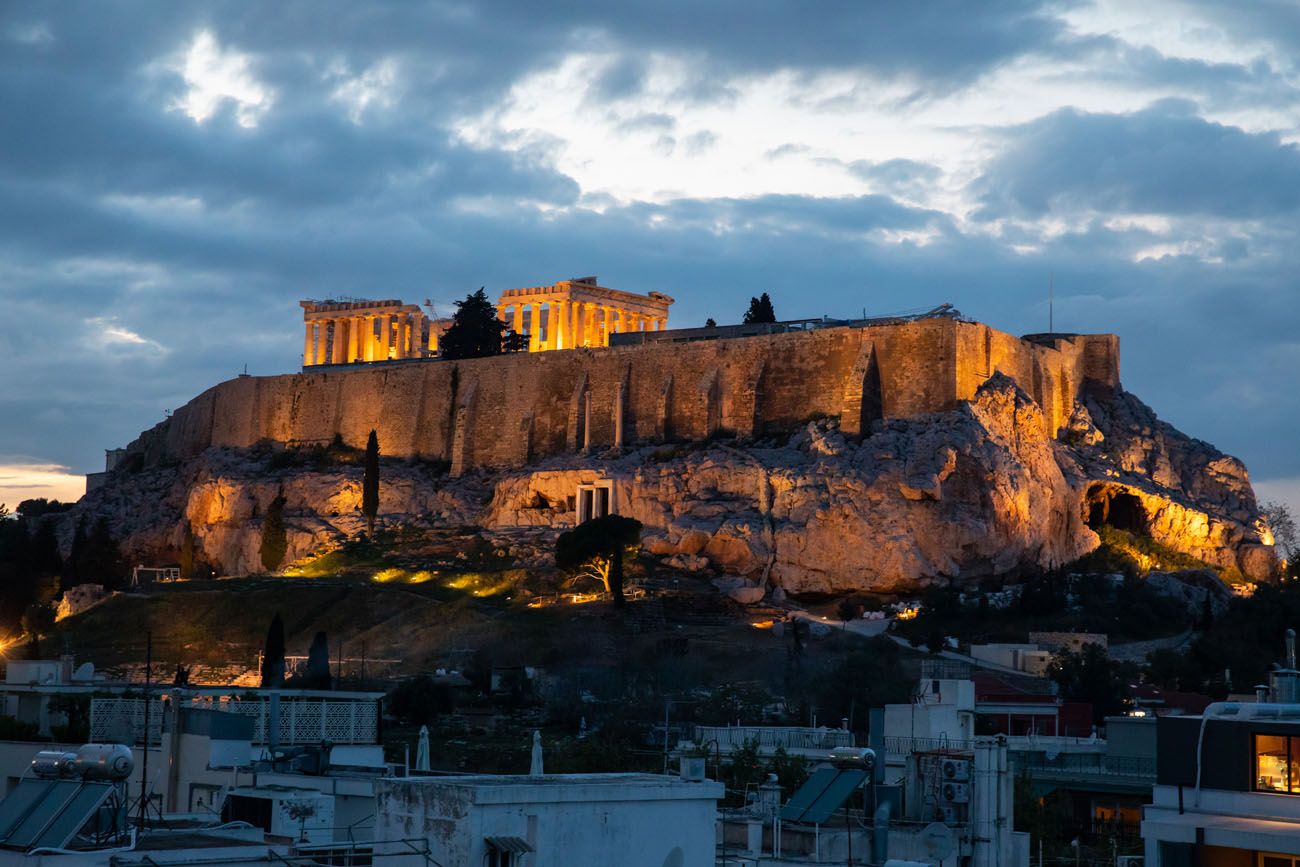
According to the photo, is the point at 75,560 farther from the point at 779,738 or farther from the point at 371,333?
the point at 779,738

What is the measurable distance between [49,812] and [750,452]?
177 feet

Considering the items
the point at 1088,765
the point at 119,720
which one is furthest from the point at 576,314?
the point at 119,720

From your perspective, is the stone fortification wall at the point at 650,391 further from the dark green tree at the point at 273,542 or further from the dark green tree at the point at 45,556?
the dark green tree at the point at 45,556

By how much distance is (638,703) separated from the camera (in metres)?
48.3

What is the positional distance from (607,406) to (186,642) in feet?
61.9

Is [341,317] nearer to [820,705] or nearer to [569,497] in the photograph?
[569,497]

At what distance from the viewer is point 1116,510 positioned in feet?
227

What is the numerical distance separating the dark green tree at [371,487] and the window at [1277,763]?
184ft

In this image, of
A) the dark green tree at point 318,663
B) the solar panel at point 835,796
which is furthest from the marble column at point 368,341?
the solar panel at point 835,796

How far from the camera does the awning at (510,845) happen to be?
43.3 feet

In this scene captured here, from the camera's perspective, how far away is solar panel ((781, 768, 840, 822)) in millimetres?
A: 18844

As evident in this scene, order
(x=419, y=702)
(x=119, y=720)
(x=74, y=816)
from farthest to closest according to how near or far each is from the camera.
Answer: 1. (x=419, y=702)
2. (x=119, y=720)
3. (x=74, y=816)

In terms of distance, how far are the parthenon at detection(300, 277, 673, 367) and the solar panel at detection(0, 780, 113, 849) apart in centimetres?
6461

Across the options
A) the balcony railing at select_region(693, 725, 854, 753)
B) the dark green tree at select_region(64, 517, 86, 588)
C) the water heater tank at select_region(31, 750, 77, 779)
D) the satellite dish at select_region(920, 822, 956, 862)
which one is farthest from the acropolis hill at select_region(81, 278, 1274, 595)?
the water heater tank at select_region(31, 750, 77, 779)
